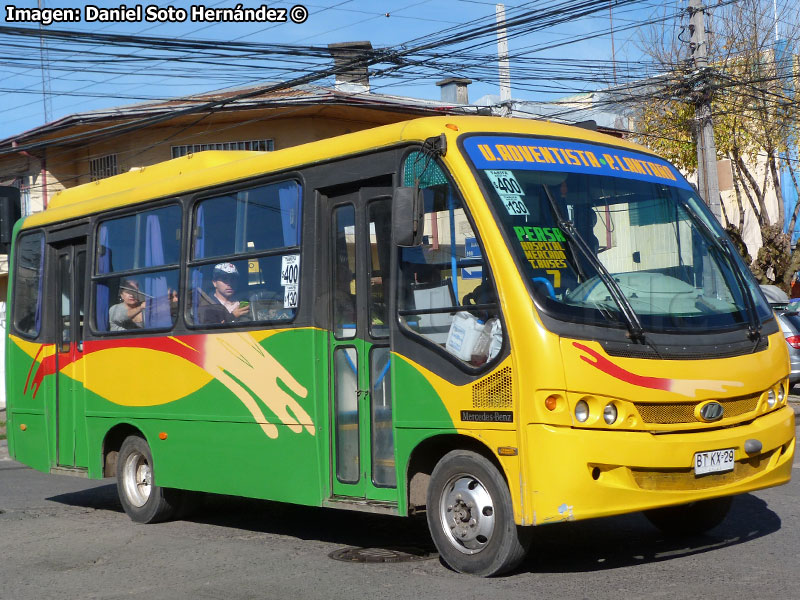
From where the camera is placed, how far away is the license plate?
6238mm

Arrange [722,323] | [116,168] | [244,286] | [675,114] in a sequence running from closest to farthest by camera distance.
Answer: [722,323], [244,286], [116,168], [675,114]

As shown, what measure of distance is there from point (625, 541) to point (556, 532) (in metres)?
0.58

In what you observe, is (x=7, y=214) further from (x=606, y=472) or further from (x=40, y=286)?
(x=606, y=472)

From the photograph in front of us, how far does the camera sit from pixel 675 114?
28766 mm

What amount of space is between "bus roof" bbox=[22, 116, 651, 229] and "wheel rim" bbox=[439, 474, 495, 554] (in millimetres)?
2092

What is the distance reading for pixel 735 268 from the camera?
7102 millimetres

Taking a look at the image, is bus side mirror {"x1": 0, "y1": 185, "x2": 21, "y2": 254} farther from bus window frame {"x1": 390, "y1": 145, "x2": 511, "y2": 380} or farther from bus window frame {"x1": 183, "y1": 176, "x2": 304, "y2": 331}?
bus window frame {"x1": 390, "y1": 145, "x2": 511, "y2": 380}

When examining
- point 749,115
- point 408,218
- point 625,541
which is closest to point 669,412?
point 625,541

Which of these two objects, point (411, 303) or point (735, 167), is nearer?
point (411, 303)

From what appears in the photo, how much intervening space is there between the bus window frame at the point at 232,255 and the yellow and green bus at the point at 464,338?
2 centimetres

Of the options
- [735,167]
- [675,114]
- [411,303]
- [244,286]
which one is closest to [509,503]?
[411,303]

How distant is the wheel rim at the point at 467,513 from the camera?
20.9 ft

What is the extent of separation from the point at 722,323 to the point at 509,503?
5.73 feet

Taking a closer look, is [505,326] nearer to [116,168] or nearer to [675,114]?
[116,168]
